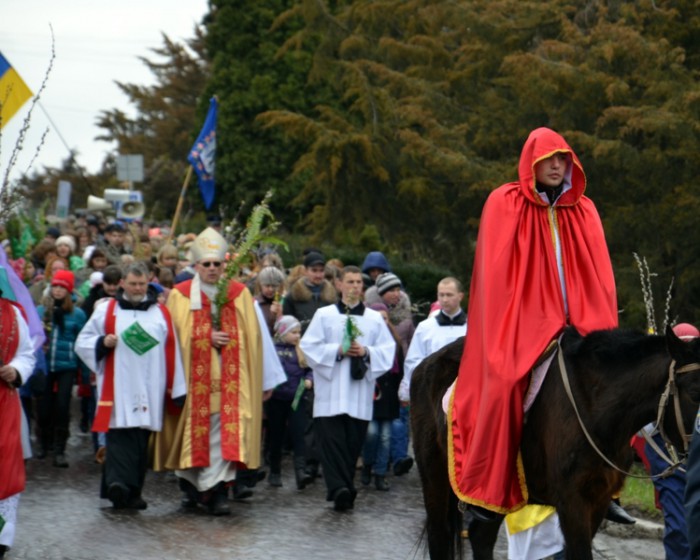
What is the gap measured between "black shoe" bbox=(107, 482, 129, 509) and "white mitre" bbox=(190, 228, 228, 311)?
5.28 feet

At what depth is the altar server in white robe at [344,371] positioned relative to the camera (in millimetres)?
12086

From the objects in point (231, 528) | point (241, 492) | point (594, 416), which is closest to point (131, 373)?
point (241, 492)

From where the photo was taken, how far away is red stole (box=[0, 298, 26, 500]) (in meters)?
9.34

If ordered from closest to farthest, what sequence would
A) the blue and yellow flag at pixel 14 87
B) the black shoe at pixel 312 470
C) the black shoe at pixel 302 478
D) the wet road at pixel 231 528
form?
the wet road at pixel 231 528 < the black shoe at pixel 302 478 < the black shoe at pixel 312 470 < the blue and yellow flag at pixel 14 87

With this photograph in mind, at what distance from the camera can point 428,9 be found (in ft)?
67.5

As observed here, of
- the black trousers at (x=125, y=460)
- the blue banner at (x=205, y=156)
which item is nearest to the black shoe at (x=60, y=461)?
the black trousers at (x=125, y=460)

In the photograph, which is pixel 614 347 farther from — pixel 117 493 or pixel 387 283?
pixel 387 283

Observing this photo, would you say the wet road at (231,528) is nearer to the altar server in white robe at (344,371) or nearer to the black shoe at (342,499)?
the black shoe at (342,499)

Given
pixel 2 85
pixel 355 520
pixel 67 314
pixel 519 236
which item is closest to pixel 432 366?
pixel 519 236

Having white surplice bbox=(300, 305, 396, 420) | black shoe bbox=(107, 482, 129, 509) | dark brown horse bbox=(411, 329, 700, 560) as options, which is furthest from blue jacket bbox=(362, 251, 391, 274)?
dark brown horse bbox=(411, 329, 700, 560)

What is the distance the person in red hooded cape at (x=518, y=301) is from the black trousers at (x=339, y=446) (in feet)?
14.1

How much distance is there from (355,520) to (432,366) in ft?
11.4

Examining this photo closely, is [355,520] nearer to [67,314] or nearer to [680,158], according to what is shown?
[67,314]

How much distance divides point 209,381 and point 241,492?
1.05 m
